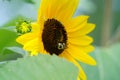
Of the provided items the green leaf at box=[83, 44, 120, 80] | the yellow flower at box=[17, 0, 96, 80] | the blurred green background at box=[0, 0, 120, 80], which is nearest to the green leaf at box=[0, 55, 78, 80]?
the blurred green background at box=[0, 0, 120, 80]

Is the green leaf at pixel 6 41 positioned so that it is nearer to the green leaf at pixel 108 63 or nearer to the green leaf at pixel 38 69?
the green leaf at pixel 38 69

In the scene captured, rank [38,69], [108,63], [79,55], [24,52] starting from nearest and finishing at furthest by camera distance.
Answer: [38,69], [24,52], [79,55], [108,63]

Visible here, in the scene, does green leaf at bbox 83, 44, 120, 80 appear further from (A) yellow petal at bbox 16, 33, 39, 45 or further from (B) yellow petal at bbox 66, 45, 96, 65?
(A) yellow petal at bbox 16, 33, 39, 45

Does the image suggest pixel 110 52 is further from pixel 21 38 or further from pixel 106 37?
pixel 21 38

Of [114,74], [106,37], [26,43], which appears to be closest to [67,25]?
[26,43]

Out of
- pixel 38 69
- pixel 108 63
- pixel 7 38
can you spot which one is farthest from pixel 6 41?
pixel 108 63

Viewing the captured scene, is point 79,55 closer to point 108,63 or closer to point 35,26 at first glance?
point 35,26
